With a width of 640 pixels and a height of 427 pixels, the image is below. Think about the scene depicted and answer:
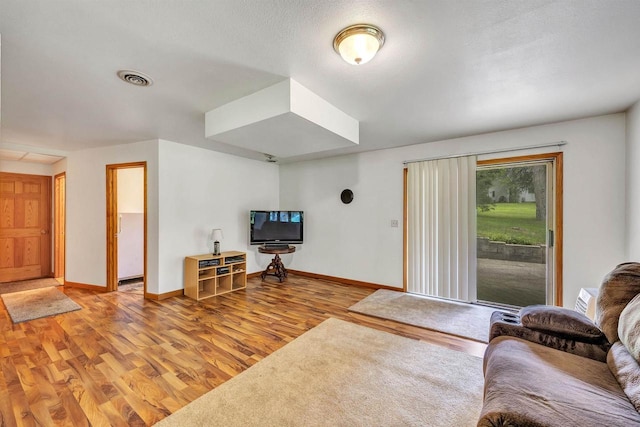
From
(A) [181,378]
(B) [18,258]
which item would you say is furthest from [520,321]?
(B) [18,258]

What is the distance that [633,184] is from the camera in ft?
8.18

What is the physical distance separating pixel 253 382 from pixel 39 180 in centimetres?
608

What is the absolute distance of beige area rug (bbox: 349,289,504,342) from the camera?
279 cm

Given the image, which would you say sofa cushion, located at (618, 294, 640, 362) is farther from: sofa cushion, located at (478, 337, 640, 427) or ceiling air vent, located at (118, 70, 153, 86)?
ceiling air vent, located at (118, 70, 153, 86)

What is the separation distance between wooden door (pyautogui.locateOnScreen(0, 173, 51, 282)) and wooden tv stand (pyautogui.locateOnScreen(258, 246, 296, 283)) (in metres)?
4.30

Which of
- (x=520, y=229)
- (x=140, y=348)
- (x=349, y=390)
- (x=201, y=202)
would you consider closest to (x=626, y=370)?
(x=349, y=390)

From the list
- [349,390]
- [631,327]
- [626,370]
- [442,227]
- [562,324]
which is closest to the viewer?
[626,370]

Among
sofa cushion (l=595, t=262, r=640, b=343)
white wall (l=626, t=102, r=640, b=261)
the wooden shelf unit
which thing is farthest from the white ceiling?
the wooden shelf unit

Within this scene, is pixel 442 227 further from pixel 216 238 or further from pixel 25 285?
pixel 25 285

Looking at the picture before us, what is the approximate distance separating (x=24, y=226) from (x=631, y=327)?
25.9 ft

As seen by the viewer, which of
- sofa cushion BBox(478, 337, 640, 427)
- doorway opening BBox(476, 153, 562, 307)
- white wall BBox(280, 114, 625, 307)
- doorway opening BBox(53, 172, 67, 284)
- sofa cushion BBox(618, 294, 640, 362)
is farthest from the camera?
doorway opening BBox(53, 172, 67, 284)

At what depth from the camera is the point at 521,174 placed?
11.5ft

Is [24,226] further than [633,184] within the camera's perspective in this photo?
Yes

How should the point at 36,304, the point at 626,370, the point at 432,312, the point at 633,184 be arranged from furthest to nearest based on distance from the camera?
1. the point at 36,304
2. the point at 432,312
3. the point at 633,184
4. the point at 626,370
